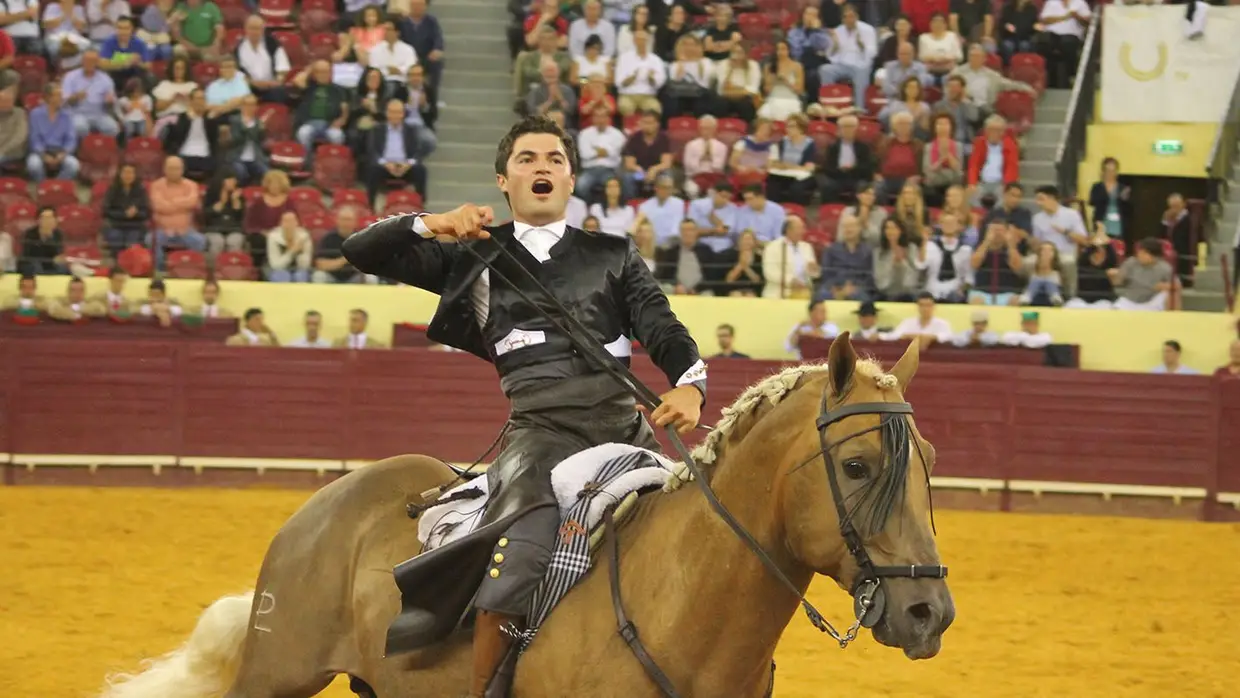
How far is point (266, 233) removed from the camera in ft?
48.3

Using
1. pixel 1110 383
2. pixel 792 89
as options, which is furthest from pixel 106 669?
pixel 792 89

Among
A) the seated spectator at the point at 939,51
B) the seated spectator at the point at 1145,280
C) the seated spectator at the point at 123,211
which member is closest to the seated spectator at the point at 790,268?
the seated spectator at the point at 1145,280

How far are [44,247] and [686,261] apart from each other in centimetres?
585

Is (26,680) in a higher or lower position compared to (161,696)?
lower

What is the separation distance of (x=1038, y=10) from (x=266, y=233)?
8300 mm

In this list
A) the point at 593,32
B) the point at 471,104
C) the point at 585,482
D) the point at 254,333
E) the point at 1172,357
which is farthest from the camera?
the point at 471,104

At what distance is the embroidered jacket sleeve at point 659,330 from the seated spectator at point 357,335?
390 inches

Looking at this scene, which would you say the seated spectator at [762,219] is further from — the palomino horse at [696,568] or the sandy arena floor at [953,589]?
the palomino horse at [696,568]

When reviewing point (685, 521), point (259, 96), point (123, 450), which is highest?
point (685, 521)

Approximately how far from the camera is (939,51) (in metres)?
16.2

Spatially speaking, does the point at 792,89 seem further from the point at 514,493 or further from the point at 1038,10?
the point at 514,493

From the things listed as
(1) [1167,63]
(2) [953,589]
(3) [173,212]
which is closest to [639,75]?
(3) [173,212]

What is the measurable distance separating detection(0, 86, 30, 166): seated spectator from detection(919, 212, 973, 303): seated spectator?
858 cm

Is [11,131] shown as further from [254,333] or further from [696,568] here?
[696,568]
